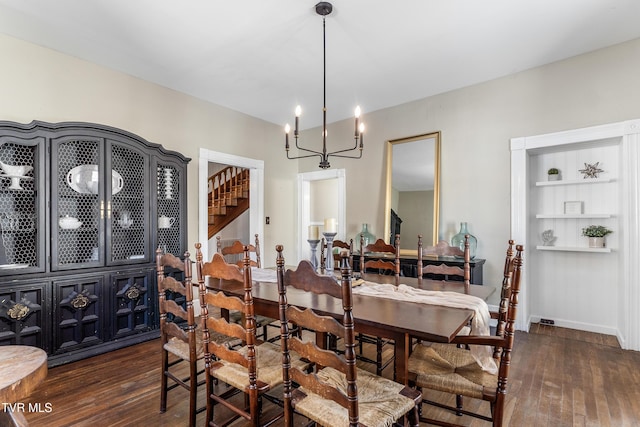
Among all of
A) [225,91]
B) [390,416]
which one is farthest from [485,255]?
[225,91]

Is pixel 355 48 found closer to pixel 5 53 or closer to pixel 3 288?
pixel 5 53

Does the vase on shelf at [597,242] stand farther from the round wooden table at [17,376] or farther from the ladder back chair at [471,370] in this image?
the round wooden table at [17,376]

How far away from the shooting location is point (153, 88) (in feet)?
12.6

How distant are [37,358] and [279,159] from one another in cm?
445

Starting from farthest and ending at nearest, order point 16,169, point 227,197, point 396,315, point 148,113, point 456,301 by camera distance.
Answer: point 227,197, point 148,113, point 16,169, point 456,301, point 396,315

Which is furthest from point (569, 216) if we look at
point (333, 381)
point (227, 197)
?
point (227, 197)

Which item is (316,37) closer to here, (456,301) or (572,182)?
(456,301)

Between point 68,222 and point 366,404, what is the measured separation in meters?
2.99

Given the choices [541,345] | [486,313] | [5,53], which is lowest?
[541,345]

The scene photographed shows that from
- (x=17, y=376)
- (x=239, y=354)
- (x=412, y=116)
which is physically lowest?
(x=239, y=354)

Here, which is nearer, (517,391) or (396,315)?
(396,315)

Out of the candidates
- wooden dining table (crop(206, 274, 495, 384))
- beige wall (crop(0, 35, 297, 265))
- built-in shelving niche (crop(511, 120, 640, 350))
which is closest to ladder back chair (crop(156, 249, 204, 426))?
wooden dining table (crop(206, 274, 495, 384))

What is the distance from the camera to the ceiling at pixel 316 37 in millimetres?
2508

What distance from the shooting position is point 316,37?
115 inches
